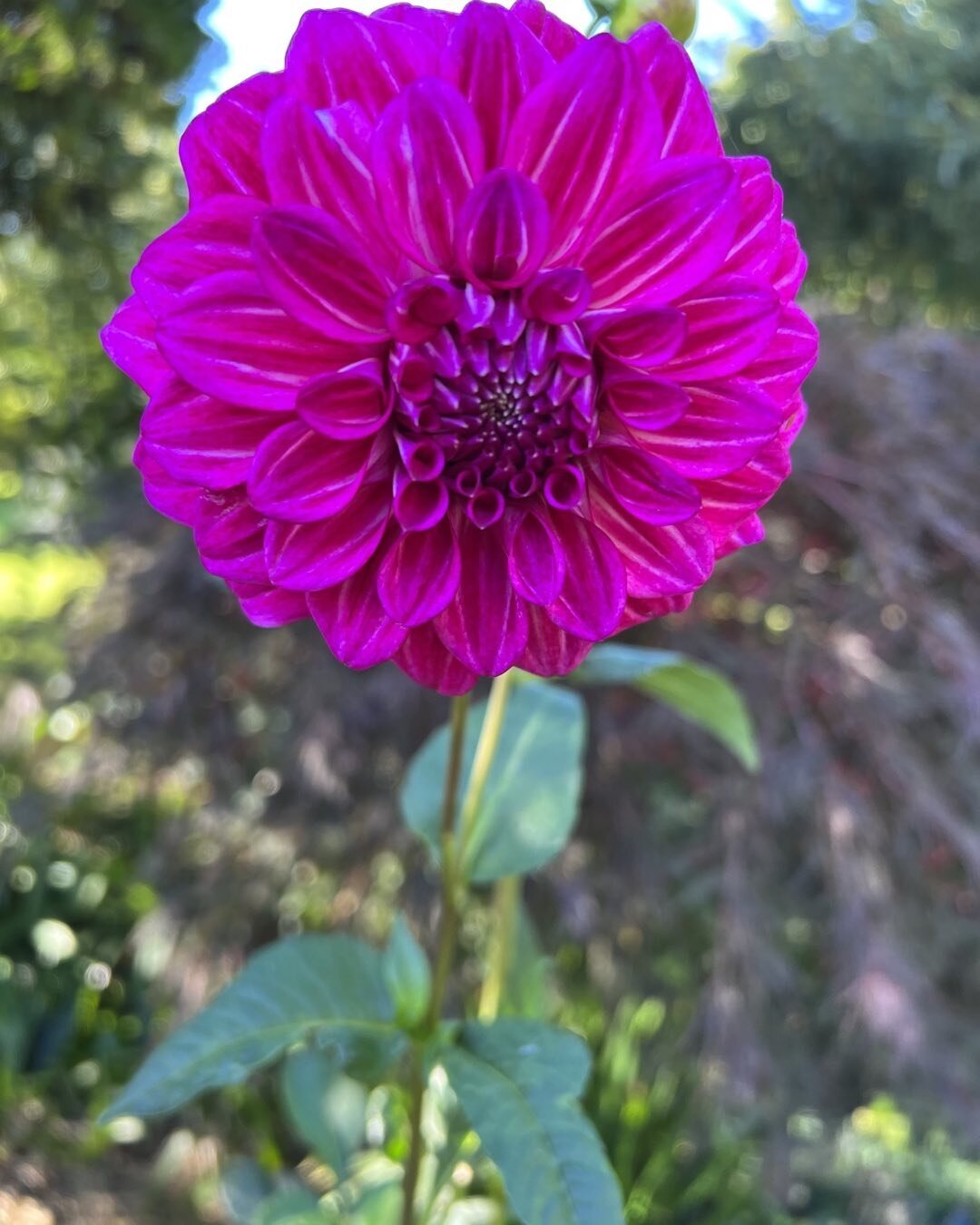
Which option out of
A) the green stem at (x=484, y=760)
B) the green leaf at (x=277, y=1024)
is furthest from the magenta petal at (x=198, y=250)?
the green leaf at (x=277, y=1024)

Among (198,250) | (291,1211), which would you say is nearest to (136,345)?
(198,250)

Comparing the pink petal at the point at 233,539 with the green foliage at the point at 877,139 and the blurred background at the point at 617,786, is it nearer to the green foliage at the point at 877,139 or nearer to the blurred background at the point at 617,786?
the blurred background at the point at 617,786

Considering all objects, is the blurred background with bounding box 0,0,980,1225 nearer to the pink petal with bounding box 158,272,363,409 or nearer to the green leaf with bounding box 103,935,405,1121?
the green leaf with bounding box 103,935,405,1121

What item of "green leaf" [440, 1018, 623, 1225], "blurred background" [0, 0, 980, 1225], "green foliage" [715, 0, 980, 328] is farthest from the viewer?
"green foliage" [715, 0, 980, 328]

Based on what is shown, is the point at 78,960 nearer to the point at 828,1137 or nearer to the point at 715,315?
the point at 828,1137

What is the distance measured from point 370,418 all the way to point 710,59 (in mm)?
1775

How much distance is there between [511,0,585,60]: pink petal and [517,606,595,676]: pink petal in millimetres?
197

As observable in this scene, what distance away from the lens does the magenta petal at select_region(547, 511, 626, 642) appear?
310mm

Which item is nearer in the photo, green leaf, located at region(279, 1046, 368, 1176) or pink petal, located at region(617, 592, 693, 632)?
pink petal, located at region(617, 592, 693, 632)

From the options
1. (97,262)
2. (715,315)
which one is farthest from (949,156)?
(715,315)

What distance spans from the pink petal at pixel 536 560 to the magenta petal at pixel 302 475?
0.19 feet

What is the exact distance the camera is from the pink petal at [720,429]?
0.99 ft

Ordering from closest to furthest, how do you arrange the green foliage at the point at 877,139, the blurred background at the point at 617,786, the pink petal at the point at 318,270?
the pink petal at the point at 318,270
the blurred background at the point at 617,786
the green foliage at the point at 877,139

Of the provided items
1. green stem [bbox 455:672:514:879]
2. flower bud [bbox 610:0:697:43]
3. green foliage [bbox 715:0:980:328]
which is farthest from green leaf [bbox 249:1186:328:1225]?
green foliage [bbox 715:0:980:328]
